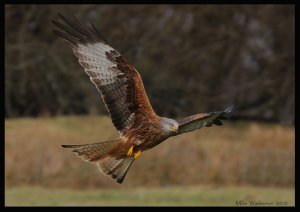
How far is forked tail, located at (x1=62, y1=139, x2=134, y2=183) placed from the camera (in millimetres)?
6047

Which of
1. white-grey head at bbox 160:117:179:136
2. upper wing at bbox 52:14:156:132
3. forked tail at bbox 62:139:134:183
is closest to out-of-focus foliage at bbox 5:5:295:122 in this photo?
upper wing at bbox 52:14:156:132

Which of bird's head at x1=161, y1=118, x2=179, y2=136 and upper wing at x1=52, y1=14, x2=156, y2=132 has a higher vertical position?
upper wing at x1=52, y1=14, x2=156, y2=132

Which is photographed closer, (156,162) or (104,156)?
(104,156)

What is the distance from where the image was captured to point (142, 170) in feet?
42.9

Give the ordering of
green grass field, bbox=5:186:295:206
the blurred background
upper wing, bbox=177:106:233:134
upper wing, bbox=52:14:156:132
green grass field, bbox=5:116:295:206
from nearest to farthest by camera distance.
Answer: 1. upper wing, bbox=177:106:233:134
2. upper wing, bbox=52:14:156:132
3. green grass field, bbox=5:186:295:206
4. green grass field, bbox=5:116:295:206
5. the blurred background

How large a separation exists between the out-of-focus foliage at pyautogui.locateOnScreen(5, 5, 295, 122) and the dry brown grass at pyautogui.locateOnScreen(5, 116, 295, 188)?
3.60 metres

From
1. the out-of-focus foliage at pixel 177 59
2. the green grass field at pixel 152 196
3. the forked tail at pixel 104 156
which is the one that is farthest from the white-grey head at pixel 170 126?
the out-of-focus foliage at pixel 177 59

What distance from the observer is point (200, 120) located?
19.3ft

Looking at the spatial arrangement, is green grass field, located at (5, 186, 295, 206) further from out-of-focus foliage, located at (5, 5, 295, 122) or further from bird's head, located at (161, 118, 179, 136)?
out-of-focus foliage, located at (5, 5, 295, 122)

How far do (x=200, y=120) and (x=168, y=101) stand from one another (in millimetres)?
14178

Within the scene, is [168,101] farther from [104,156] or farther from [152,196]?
[104,156]

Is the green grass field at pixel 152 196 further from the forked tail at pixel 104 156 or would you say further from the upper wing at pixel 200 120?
the upper wing at pixel 200 120

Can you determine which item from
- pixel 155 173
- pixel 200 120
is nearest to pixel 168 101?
pixel 155 173
